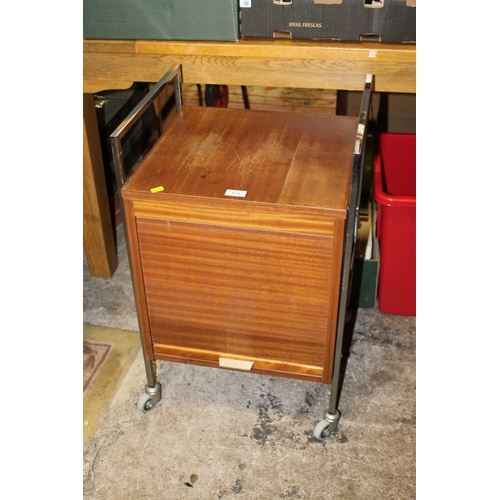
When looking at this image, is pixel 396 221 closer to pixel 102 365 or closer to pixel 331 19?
pixel 331 19

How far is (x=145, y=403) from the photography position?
1.82 m

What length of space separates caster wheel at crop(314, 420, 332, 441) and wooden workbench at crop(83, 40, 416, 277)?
929mm

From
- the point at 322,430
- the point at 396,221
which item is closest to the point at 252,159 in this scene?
the point at 396,221

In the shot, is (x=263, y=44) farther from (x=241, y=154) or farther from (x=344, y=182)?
(x=344, y=182)

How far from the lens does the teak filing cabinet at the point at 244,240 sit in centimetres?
143

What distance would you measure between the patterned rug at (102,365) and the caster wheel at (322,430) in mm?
606

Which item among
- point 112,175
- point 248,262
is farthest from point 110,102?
point 248,262

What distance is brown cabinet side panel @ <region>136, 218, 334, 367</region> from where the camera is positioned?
57.7 inches

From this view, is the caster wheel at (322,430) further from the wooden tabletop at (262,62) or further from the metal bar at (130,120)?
the wooden tabletop at (262,62)

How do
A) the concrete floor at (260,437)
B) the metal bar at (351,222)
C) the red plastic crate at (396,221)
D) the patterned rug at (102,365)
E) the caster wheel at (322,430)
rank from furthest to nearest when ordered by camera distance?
the red plastic crate at (396,221) → the patterned rug at (102,365) → the caster wheel at (322,430) → the concrete floor at (260,437) → the metal bar at (351,222)

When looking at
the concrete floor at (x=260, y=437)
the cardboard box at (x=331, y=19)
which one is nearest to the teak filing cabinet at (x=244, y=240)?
the concrete floor at (x=260, y=437)

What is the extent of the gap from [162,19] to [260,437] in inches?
46.4

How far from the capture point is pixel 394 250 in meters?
2.02
